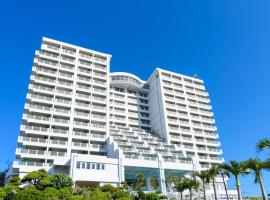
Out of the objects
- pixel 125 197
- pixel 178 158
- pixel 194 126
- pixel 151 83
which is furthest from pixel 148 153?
pixel 151 83

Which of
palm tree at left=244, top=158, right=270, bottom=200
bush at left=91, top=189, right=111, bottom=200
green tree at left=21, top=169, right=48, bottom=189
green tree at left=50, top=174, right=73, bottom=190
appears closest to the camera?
palm tree at left=244, top=158, right=270, bottom=200

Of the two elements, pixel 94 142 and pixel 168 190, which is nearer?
pixel 168 190

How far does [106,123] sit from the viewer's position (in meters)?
66.6

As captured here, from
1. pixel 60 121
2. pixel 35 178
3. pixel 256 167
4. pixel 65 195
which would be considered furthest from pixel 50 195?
pixel 60 121

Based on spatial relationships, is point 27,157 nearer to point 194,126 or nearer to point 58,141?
point 58,141

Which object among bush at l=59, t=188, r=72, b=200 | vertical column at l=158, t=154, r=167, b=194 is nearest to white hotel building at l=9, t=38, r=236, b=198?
vertical column at l=158, t=154, r=167, b=194

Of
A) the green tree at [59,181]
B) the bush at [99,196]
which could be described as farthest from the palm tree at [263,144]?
the green tree at [59,181]

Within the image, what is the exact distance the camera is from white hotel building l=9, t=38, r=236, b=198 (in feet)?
172

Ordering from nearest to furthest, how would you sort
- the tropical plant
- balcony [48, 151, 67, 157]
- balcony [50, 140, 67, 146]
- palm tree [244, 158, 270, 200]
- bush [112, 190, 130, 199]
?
palm tree [244, 158, 270, 200], bush [112, 190, 130, 199], the tropical plant, balcony [48, 151, 67, 157], balcony [50, 140, 67, 146]

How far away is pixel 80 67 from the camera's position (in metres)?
73.6

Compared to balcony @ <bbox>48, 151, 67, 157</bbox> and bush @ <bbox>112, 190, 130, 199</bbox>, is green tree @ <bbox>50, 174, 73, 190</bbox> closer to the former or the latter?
bush @ <bbox>112, 190, 130, 199</bbox>

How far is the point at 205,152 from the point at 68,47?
48483mm

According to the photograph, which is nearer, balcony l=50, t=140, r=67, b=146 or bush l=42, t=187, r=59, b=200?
bush l=42, t=187, r=59, b=200

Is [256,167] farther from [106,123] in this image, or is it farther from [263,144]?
[106,123]
